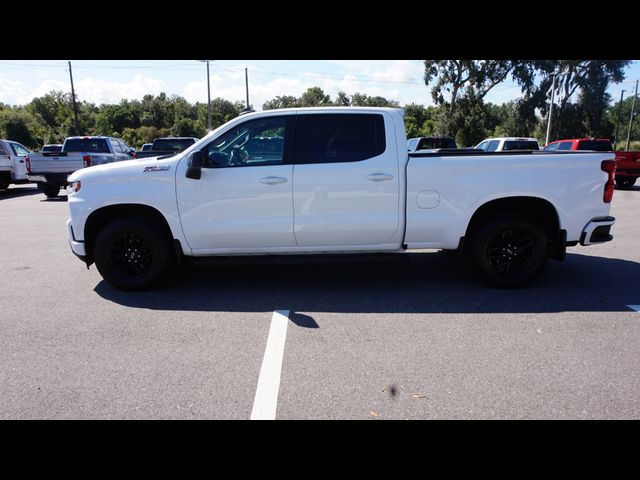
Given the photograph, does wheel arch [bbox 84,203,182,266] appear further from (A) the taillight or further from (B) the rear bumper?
(A) the taillight

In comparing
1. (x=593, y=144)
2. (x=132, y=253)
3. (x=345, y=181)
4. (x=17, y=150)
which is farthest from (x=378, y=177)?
(x=17, y=150)

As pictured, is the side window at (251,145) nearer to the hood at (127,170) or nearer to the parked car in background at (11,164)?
the hood at (127,170)

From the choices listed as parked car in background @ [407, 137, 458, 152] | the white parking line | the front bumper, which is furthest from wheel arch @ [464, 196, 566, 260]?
parked car in background @ [407, 137, 458, 152]

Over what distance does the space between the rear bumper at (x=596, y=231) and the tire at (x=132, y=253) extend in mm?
4834

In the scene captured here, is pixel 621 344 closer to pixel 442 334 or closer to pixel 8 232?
pixel 442 334

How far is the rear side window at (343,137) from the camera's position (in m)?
5.01

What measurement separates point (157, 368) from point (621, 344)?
3891 mm

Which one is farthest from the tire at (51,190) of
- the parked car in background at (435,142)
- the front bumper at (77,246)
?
the parked car in background at (435,142)

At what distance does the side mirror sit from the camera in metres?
4.82

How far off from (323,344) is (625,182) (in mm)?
18158

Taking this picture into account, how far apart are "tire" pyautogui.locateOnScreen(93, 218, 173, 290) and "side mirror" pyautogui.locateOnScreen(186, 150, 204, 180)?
0.80m

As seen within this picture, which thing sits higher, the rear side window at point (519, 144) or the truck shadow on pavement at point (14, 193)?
the rear side window at point (519, 144)

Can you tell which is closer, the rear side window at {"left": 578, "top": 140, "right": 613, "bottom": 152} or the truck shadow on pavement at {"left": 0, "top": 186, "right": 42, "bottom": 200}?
the rear side window at {"left": 578, "top": 140, "right": 613, "bottom": 152}

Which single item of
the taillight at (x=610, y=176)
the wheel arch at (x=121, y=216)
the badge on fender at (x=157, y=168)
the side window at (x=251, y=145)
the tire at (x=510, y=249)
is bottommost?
the tire at (x=510, y=249)
